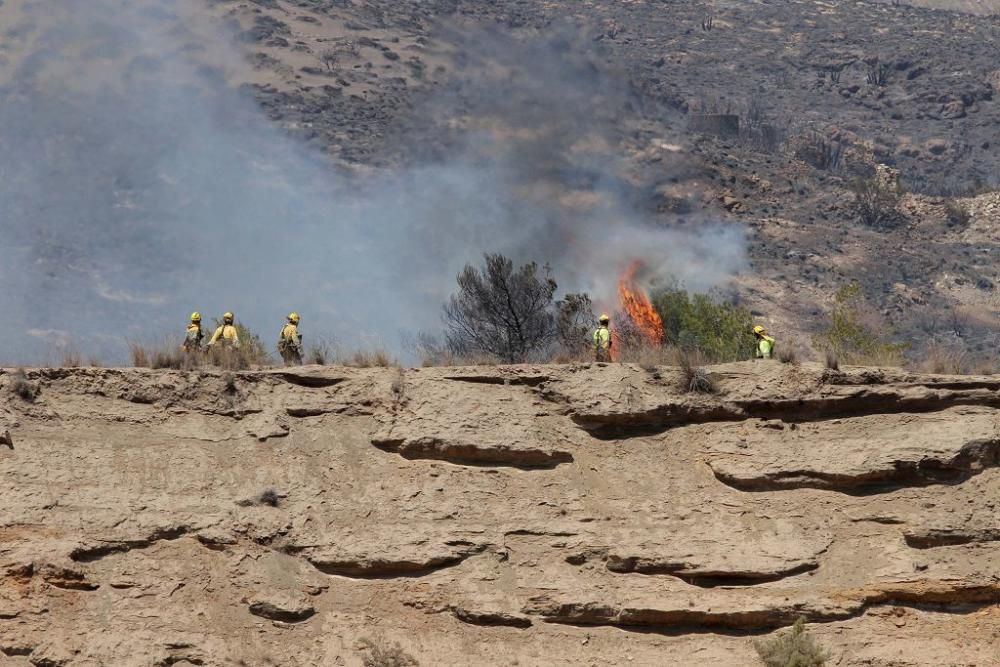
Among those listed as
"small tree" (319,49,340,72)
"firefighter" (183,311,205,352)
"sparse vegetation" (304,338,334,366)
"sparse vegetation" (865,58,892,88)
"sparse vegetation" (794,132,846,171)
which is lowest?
"sparse vegetation" (304,338,334,366)

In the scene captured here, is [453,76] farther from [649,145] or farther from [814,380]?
[814,380]

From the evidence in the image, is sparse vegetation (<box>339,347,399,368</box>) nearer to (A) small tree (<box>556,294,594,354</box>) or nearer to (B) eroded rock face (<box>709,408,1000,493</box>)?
(B) eroded rock face (<box>709,408,1000,493</box>)

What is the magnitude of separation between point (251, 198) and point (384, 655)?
183 feet

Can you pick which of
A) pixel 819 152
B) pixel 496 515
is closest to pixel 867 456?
pixel 496 515

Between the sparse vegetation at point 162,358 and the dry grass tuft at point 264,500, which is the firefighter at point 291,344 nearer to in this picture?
the sparse vegetation at point 162,358

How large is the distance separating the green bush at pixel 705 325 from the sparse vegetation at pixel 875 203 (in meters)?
32.9

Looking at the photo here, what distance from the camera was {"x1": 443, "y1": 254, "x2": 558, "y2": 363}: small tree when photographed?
24.8 meters

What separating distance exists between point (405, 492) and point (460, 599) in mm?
1335

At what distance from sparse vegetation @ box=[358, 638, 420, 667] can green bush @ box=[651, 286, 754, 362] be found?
17.5 meters

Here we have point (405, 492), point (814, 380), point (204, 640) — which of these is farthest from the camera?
point (814, 380)

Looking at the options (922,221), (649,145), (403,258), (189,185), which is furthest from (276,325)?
(922,221)

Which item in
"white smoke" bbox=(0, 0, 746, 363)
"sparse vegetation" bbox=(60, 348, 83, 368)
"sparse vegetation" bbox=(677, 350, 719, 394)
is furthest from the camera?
"white smoke" bbox=(0, 0, 746, 363)

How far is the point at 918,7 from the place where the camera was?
4218 inches

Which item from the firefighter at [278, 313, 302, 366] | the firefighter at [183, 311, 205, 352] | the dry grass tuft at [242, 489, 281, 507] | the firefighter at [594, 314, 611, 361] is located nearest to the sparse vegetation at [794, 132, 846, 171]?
the firefighter at [594, 314, 611, 361]
